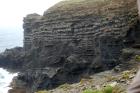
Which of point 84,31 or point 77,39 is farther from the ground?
point 84,31

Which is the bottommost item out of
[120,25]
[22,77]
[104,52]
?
[22,77]

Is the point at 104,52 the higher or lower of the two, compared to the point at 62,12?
lower

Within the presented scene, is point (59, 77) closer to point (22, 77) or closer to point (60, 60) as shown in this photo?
point (60, 60)

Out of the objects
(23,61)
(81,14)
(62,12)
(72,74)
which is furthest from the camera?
(23,61)

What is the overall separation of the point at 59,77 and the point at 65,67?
1061mm

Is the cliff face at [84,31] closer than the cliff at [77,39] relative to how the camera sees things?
No

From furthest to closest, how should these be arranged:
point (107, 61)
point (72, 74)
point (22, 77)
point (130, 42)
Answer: point (22, 77), point (72, 74), point (107, 61), point (130, 42)

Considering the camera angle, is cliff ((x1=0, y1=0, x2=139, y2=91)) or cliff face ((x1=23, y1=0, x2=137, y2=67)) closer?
cliff ((x1=0, y1=0, x2=139, y2=91))

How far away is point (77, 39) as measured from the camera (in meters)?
37.3

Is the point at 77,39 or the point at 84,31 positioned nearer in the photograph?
the point at 84,31

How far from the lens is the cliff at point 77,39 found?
31.2m

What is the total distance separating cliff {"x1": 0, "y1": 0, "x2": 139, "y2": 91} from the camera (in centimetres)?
3117

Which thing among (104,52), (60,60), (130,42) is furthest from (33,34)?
(130,42)

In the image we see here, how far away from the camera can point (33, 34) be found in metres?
47.7
